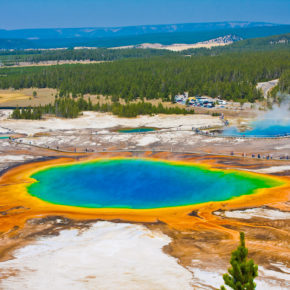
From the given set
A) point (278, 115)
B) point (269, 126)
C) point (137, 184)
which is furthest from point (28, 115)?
point (278, 115)

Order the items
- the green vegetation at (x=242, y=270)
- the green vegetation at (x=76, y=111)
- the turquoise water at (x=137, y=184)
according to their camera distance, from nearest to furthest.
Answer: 1. the green vegetation at (x=242, y=270)
2. the turquoise water at (x=137, y=184)
3. the green vegetation at (x=76, y=111)

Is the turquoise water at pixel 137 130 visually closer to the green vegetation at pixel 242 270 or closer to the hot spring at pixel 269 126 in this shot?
the hot spring at pixel 269 126

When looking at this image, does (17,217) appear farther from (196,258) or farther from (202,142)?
(202,142)

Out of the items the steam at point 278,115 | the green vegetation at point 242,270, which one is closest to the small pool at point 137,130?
the steam at point 278,115

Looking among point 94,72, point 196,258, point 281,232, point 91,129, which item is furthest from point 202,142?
point 94,72

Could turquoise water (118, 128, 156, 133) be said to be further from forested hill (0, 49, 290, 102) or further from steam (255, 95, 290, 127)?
forested hill (0, 49, 290, 102)

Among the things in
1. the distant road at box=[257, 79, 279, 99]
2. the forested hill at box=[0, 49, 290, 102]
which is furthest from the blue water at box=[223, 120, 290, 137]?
the distant road at box=[257, 79, 279, 99]

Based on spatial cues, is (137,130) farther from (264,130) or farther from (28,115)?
(28,115)
